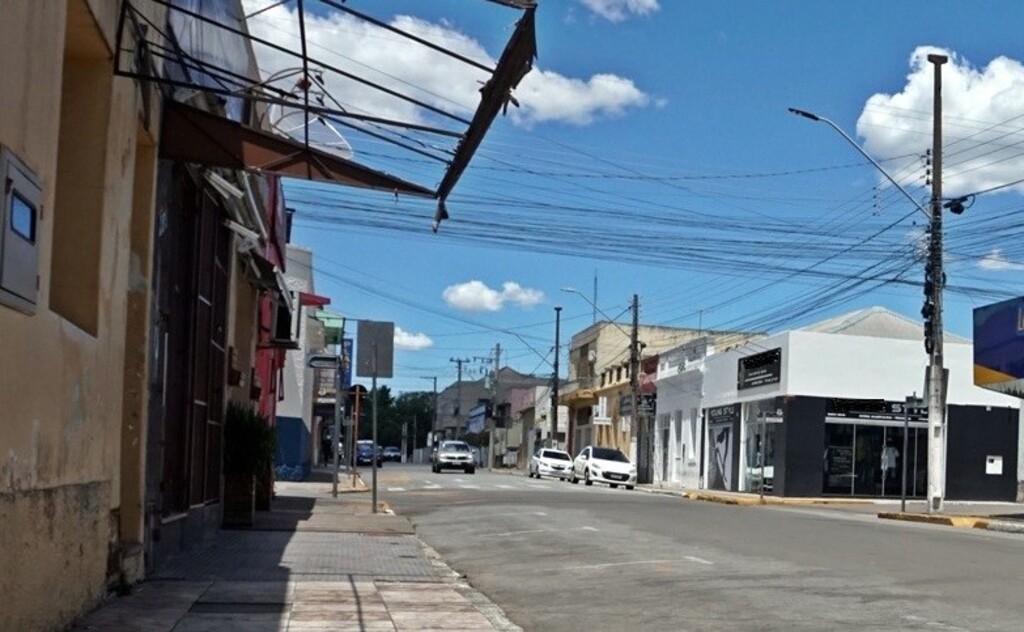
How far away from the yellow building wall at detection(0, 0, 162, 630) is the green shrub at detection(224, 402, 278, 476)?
24.5 ft

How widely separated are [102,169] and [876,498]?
115 ft

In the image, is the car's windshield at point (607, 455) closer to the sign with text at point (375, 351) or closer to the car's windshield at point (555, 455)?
the car's windshield at point (555, 455)

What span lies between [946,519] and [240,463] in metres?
16.0

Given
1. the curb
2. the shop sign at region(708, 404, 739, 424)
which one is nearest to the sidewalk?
the curb

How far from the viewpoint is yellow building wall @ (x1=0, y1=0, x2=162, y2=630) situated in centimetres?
577

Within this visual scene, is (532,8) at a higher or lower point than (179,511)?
higher

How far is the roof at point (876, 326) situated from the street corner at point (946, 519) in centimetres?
1495

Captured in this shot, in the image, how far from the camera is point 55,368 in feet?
21.8

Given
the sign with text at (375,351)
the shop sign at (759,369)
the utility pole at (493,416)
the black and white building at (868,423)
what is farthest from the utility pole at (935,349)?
the utility pole at (493,416)

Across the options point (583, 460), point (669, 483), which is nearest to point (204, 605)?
point (583, 460)

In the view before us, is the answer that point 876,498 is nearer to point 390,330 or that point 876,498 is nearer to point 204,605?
point 390,330

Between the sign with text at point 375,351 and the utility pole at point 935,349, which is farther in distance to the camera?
the utility pole at point 935,349

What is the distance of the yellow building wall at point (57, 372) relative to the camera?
5.77 m

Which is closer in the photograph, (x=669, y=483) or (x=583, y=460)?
(x=583, y=460)
